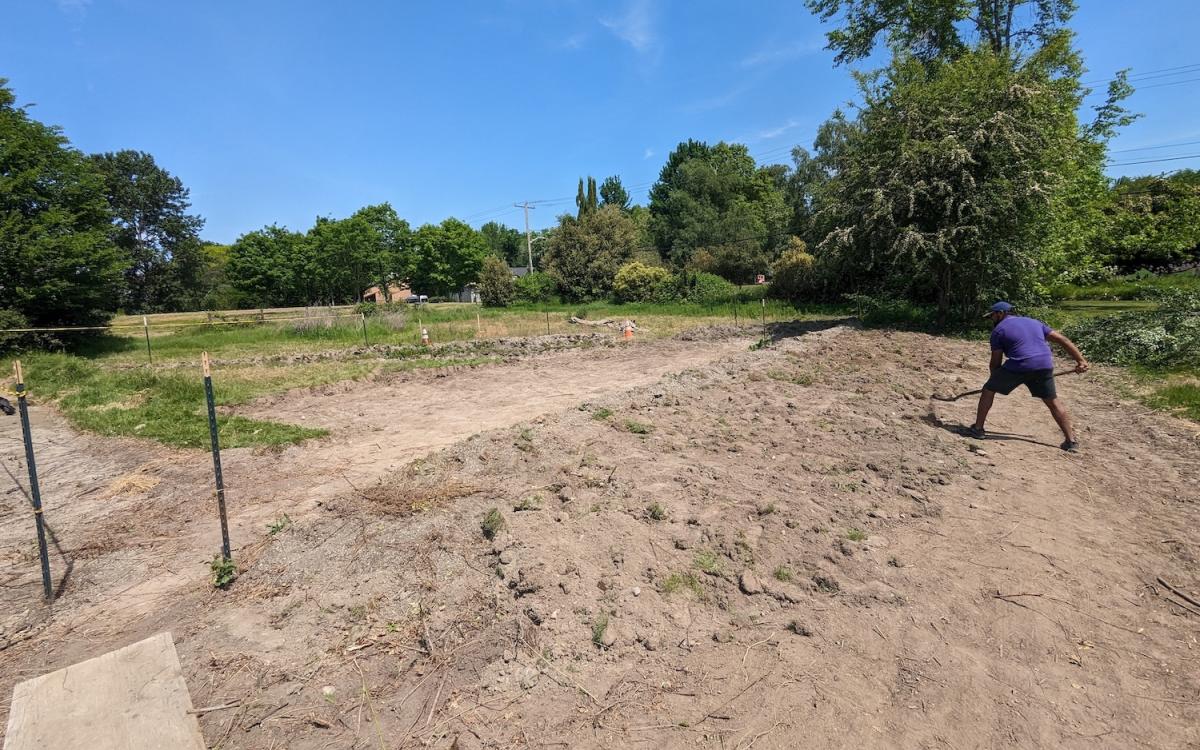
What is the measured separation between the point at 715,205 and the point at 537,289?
2120 centimetres

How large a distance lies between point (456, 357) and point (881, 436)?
13568mm

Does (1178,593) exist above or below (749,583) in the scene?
below

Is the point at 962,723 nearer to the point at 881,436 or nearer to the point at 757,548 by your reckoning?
the point at 757,548

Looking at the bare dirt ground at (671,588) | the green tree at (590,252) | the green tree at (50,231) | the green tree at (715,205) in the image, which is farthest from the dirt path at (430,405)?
the green tree at (715,205)

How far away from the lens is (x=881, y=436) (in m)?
6.46

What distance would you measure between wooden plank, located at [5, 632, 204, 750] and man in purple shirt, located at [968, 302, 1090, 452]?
7427 millimetres

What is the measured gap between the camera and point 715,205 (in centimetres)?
5362

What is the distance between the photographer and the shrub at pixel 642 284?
3622 cm

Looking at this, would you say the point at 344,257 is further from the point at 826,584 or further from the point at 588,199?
the point at 826,584

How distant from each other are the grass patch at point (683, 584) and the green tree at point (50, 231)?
24519mm

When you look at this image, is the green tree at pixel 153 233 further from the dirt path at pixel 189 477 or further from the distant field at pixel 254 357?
the dirt path at pixel 189 477

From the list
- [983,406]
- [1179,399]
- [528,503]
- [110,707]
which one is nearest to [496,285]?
[983,406]

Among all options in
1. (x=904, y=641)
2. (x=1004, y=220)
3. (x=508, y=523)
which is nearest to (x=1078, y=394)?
(x=1004, y=220)

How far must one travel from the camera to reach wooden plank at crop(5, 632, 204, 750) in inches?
110
